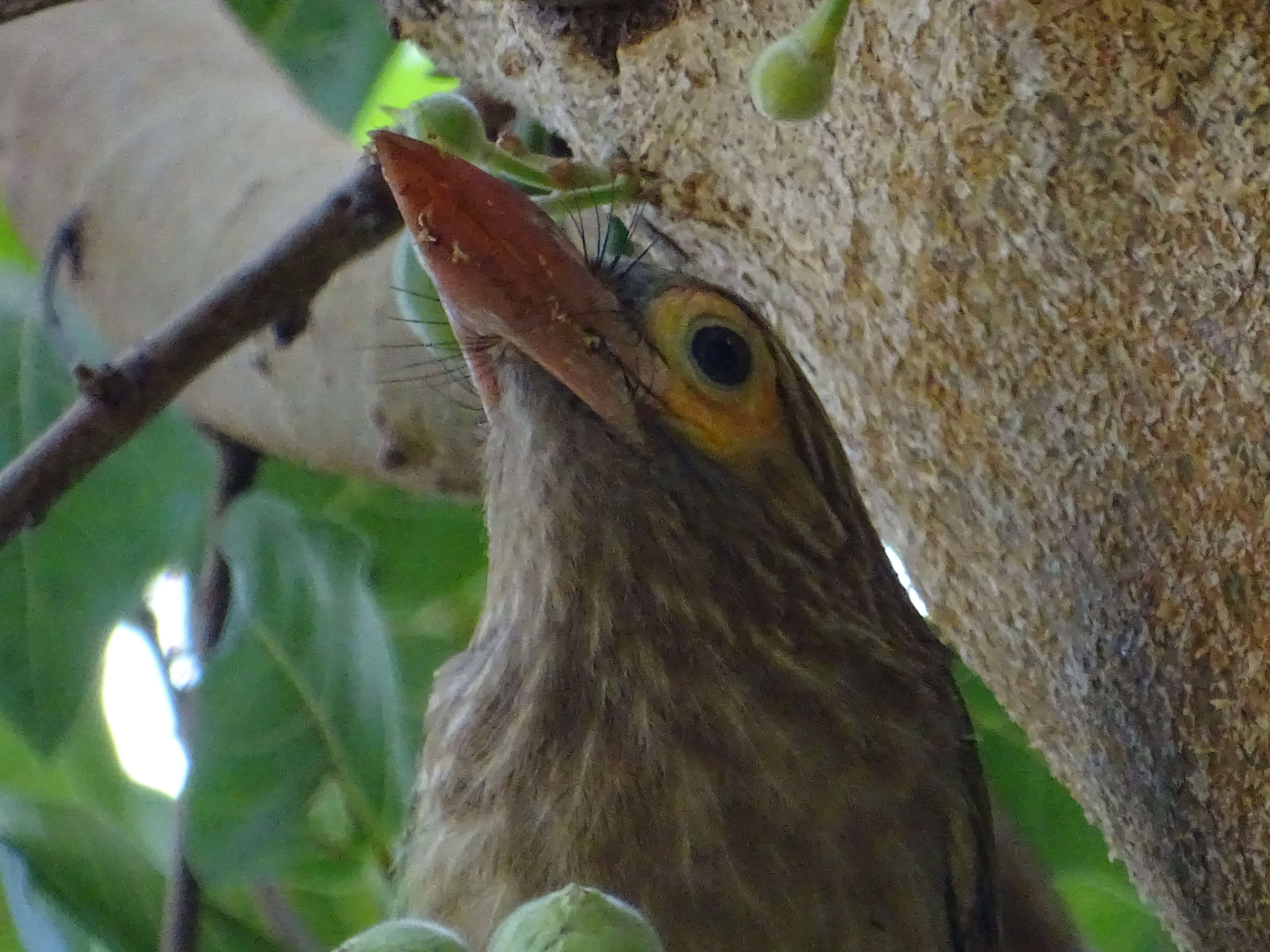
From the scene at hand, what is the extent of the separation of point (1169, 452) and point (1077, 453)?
2.4 inches

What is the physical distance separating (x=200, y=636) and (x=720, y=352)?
83 cm

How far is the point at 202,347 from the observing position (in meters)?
1.13

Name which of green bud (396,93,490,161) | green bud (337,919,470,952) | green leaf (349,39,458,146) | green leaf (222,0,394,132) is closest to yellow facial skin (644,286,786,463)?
green bud (396,93,490,161)

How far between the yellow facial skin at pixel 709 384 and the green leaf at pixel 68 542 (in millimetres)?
576

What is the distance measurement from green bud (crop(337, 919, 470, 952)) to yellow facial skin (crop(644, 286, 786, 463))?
0.46 metres

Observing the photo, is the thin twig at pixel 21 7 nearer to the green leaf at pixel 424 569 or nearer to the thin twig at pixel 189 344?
the thin twig at pixel 189 344

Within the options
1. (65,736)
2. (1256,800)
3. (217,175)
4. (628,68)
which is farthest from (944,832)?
(217,175)

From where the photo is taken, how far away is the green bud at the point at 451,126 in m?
0.86

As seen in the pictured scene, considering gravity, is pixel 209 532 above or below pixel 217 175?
below

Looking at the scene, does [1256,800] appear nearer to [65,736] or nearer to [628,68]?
[628,68]

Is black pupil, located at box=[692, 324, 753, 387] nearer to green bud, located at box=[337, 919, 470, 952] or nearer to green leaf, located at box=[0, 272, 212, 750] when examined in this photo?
green bud, located at box=[337, 919, 470, 952]

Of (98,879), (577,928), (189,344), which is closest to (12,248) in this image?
(189,344)

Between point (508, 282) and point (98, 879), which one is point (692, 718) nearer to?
point (508, 282)

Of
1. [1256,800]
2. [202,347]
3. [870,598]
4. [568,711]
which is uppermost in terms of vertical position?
[202,347]
